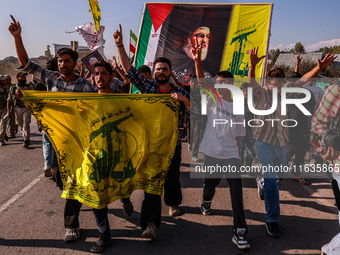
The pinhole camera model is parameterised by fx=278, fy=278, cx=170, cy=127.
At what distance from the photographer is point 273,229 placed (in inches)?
128

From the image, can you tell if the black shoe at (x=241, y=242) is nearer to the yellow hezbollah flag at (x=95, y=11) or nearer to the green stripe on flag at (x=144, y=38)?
the yellow hezbollah flag at (x=95, y=11)

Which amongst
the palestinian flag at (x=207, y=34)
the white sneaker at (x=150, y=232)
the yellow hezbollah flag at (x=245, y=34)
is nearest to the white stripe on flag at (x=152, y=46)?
the palestinian flag at (x=207, y=34)

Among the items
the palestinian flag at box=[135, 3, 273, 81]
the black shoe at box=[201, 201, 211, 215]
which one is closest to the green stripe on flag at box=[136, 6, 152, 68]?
the palestinian flag at box=[135, 3, 273, 81]

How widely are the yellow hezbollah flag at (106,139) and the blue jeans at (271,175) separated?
3.72 feet

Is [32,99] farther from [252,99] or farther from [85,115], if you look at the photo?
[252,99]

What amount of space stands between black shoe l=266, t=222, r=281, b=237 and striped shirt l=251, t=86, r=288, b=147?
0.95 metres

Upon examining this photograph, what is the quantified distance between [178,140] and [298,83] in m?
1.71

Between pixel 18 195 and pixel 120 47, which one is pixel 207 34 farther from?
pixel 18 195

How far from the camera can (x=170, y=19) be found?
6992mm

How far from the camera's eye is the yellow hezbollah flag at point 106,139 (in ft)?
9.58

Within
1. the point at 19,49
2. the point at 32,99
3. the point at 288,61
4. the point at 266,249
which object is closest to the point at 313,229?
the point at 266,249

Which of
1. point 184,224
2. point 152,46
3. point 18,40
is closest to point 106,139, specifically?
point 184,224

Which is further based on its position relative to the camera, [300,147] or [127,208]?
[300,147]

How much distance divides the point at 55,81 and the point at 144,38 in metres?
4.04
